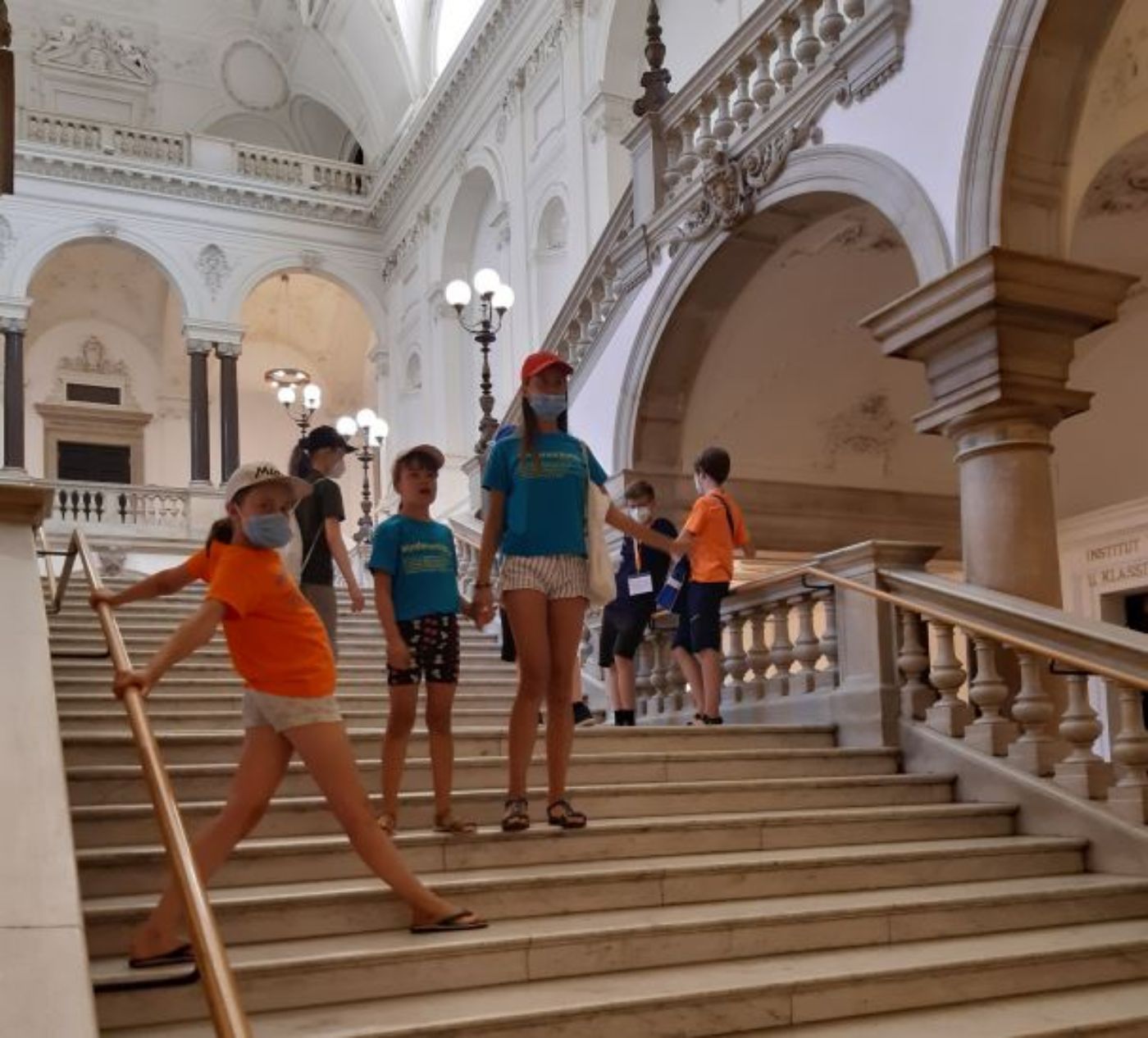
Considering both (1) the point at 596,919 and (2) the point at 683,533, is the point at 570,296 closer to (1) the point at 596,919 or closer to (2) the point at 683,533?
(2) the point at 683,533

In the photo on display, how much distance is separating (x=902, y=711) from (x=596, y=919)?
2.80 meters

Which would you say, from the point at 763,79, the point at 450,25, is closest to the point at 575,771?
the point at 763,79

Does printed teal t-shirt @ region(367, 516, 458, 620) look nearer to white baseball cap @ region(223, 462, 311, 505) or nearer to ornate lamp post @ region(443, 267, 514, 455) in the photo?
white baseball cap @ region(223, 462, 311, 505)

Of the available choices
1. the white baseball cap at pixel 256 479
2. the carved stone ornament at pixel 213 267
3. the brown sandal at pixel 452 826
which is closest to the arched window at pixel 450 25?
the carved stone ornament at pixel 213 267

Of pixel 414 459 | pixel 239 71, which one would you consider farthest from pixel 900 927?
pixel 239 71

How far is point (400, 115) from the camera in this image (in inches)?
989

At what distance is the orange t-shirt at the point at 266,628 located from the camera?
157 inches

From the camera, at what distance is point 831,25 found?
9.07m

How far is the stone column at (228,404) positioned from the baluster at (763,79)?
15.2m

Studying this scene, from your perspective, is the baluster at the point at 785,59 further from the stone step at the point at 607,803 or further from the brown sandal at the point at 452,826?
the brown sandal at the point at 452,826

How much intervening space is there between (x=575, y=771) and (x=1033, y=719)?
6.72ft

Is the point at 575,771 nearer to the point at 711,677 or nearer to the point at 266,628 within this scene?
the point at 711,677

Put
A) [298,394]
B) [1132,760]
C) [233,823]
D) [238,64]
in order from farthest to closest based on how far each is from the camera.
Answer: [298,394] < [238,64] < [1132,760] < [233,823]

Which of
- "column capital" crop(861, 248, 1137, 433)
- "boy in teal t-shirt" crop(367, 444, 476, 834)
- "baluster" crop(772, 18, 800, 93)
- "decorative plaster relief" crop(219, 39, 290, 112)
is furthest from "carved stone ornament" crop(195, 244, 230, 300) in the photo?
"boy in teal t-shirt" crop(367, 444, 476, 834)
